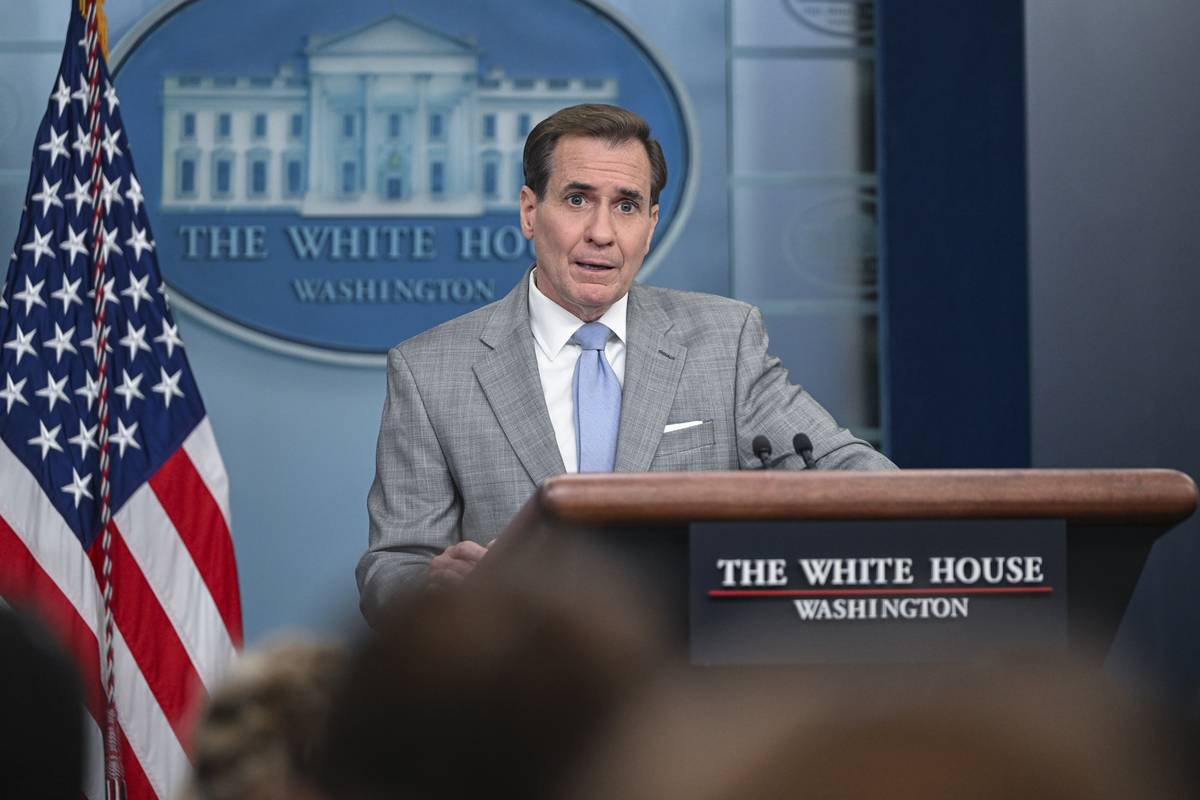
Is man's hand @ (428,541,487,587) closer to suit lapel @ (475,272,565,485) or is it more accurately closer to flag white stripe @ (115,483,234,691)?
suit lapel @ (475,272,565,485)

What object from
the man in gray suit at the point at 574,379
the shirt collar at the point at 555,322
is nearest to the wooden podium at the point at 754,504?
the man in gray suit at the point at 574,379

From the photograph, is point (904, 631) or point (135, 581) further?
point (135, 581)

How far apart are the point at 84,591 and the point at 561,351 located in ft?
5.19

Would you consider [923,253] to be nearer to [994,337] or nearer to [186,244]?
[994,337]

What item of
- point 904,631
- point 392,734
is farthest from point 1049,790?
point 904,631

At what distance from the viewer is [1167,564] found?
3.53 m

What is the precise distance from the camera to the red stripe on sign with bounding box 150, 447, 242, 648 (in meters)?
3.47

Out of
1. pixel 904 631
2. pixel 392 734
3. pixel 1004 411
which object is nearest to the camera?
pixel 392 734

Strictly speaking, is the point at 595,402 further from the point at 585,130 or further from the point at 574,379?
the point at 585,130

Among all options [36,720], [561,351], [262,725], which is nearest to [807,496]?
[262,725]

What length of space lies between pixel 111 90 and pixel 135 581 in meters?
1.25

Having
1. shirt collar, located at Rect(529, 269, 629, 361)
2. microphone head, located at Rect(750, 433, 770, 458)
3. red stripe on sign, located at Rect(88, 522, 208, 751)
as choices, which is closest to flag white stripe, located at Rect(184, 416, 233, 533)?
red stripe on sign, located at Rect(88, 522, 208, 751)

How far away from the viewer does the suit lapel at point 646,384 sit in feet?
7.29

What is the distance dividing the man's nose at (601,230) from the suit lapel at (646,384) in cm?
14
